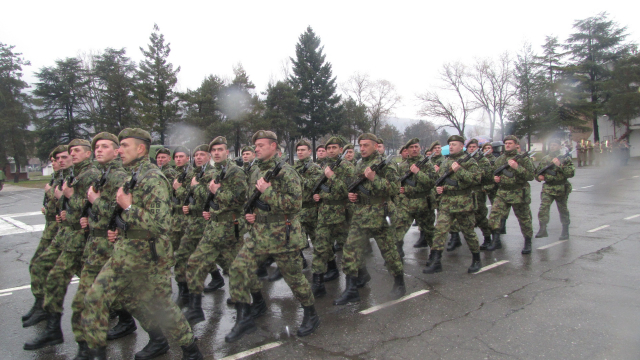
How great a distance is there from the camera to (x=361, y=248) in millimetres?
4789

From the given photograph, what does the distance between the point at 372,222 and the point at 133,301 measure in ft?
8.67

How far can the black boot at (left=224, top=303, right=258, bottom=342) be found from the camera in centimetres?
386

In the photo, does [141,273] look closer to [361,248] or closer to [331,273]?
[361,248]

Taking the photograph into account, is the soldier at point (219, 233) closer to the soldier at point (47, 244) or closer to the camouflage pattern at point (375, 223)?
the camouflage pattern at point (375, 223)

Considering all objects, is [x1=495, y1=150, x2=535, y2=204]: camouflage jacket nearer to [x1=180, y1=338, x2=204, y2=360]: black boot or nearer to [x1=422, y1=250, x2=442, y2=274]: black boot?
[x1=422, y1=250, x2=442, y2=274]: black boot

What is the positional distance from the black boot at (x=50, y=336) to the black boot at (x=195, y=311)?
1.21 meters

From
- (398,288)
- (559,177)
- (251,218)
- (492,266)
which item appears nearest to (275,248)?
(251,218)

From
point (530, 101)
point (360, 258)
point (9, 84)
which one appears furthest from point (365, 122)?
point (360, 258)

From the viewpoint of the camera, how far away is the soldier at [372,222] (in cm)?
471

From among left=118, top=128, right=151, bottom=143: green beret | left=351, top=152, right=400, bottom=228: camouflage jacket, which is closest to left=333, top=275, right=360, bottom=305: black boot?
left=351, top=152, right=400, bottom=228: camouflage jacket

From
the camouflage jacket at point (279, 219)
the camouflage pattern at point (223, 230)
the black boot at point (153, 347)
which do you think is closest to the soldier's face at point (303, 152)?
the camouflage pattern at point (223, 230)

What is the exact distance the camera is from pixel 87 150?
429 cm

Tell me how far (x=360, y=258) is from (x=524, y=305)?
1.92 m

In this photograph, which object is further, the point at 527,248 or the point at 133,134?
the point at 527,248
